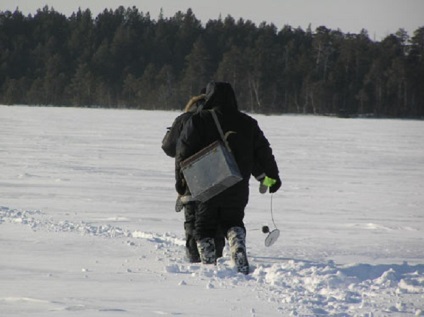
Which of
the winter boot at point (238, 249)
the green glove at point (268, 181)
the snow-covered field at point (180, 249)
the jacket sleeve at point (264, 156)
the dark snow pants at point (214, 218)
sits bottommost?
the snow-covered field at point (180, 249)

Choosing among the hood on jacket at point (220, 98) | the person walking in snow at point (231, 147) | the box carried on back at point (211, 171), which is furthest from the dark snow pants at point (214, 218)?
the hood on jacket at point (220, 98)

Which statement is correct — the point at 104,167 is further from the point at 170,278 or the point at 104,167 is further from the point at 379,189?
the point at 170,278

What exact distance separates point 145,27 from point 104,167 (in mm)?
99405

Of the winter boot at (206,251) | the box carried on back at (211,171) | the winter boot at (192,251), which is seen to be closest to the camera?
the box carried on back at (211,171)

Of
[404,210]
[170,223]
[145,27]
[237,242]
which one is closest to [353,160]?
[404,210]

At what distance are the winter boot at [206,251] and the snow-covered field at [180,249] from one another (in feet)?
0.41

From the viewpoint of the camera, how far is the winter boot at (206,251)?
5004 millimetres

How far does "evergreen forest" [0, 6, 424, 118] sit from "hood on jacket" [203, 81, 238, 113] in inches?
2727

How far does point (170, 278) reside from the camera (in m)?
4.49

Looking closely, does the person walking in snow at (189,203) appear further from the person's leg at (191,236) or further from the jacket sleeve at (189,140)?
the jacket sleeve at (189,140)

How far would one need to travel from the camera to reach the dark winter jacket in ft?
16.5

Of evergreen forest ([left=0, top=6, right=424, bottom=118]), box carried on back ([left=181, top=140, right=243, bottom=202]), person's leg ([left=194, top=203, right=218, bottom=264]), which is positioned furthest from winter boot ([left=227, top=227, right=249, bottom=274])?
evergreen forest ([left=0, top=6, right=424, bottom=118])

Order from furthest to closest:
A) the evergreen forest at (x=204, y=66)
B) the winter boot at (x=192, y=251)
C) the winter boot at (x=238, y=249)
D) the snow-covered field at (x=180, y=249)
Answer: the evergreen forest at (x=204, y=66), the winter boot at (x=192, y=251), the winter boot at (x=238, y=249), the snow-covered field at (x=180, y=249)

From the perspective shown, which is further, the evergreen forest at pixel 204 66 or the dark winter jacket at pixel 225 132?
the evergreen forest at pixel 204 66
